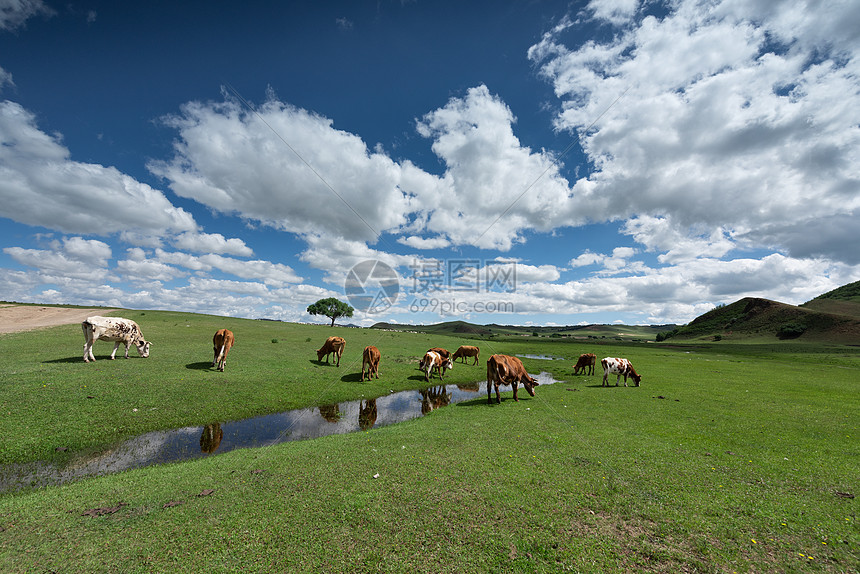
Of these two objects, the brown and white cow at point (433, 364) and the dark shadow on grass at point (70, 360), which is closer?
the dark shadow on grass at point (70, 360)

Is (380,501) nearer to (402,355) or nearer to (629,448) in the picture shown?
(629,448)

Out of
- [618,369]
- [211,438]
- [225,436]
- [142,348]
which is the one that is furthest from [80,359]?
[618,369]

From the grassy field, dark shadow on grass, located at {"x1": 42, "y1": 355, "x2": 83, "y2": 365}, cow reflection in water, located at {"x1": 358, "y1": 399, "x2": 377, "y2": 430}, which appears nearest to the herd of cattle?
dark shadow on grass, located at {"x1": 42, "y1": 355, "x2": 83, "y2": 365}

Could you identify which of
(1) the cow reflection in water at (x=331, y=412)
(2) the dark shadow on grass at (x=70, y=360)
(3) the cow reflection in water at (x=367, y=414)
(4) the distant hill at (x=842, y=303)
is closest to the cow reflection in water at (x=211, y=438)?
(1) the cow reflection in water at (x=331, y=412)

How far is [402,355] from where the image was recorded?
1470 inches

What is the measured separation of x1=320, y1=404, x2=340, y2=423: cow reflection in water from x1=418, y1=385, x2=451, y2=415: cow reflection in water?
4.83 metres

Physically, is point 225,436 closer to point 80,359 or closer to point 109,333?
point 109,333

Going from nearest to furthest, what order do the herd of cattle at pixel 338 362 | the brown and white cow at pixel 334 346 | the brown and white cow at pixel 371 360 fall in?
the herd of cattle at pixel 338 362
the brown and white cow at pixel 371 360
the brown and white cow at pixel 334 346

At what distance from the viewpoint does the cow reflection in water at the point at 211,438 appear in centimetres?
1148

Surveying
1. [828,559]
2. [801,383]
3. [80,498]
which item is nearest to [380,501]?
[80,498]

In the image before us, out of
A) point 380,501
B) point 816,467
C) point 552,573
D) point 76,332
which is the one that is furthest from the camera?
point 76,332

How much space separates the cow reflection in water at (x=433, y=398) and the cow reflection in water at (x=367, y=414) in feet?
9.70

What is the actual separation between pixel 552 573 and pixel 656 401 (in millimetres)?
17233

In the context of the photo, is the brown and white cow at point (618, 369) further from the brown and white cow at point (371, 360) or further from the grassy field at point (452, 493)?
the brown and white cow at point (371, 360)
